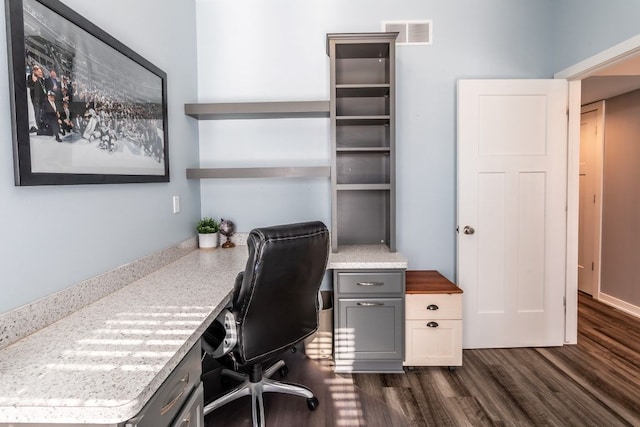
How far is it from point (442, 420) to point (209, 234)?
6.08 feet

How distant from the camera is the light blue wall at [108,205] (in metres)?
1.09

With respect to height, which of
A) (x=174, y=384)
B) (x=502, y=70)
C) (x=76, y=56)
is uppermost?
(x=502, y=70)

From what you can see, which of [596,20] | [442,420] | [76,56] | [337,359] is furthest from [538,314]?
[76,56]

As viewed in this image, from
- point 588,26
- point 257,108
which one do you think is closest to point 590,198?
point 588,26

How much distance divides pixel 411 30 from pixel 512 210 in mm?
1549

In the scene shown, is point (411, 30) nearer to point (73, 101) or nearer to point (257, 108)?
point (257, 108)

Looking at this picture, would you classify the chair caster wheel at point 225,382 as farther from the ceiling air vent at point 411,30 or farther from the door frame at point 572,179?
Answer: the ceiling air vent at point 411,30

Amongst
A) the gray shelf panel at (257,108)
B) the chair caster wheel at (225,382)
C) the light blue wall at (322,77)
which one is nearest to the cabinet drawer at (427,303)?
the light blue wall at (322,77)

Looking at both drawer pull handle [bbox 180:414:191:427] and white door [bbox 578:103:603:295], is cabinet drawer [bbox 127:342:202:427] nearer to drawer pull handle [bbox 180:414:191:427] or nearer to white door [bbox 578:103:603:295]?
drawer pull handle [bbox 180:414:191:427]

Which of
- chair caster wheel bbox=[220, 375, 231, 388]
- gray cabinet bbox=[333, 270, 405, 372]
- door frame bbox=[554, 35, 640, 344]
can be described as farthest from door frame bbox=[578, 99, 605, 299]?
chair caster wheel bbox=[220, 375, 231, 388]

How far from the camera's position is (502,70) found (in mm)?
2672

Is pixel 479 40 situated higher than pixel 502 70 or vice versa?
pixel 479 40

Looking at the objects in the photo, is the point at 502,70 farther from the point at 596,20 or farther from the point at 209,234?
the point at 209,234

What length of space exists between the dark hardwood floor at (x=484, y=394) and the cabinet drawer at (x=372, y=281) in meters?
0.59
